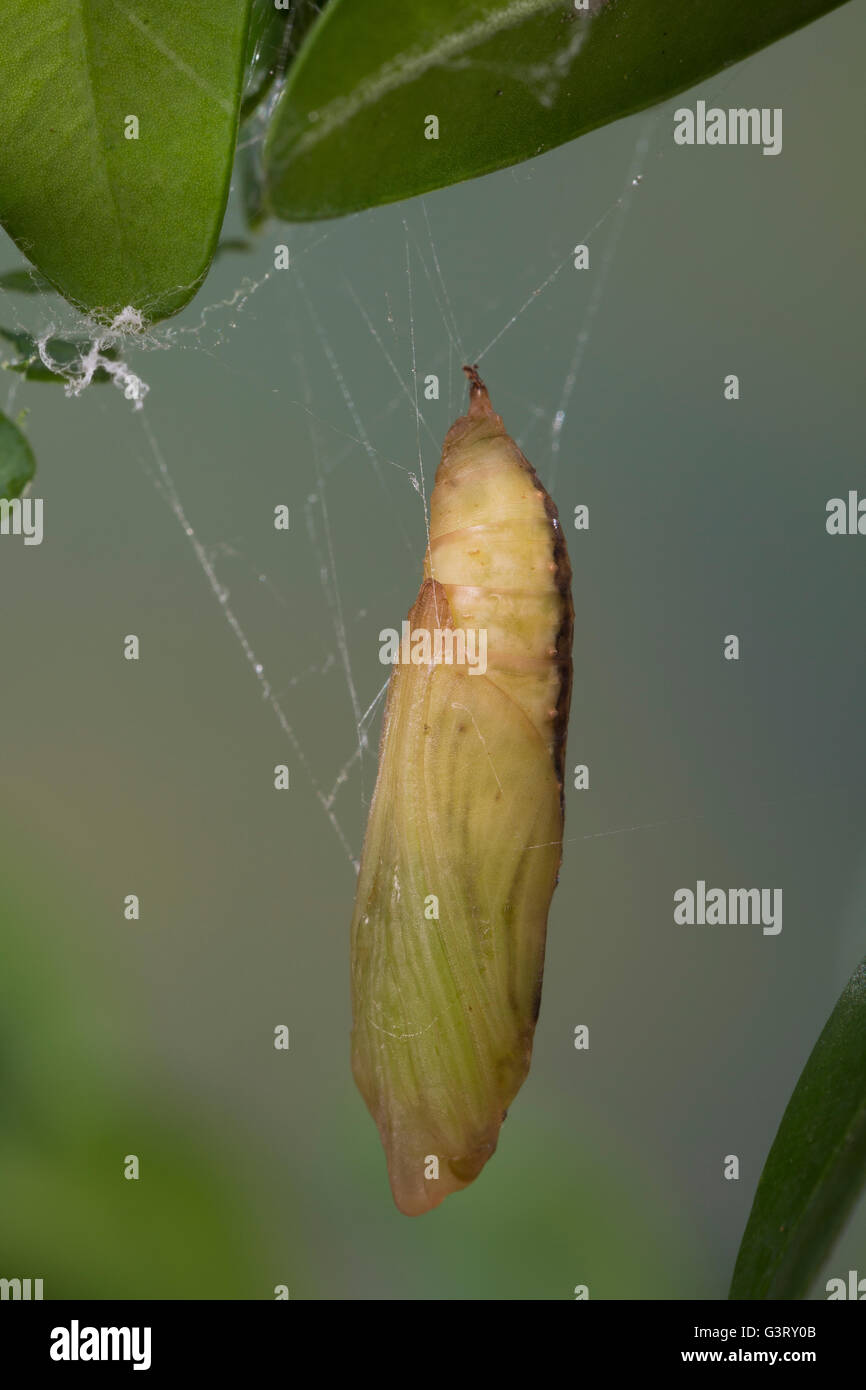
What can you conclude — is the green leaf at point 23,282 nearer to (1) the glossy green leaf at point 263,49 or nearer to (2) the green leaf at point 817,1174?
(1) the glossy green leaf at point 263,49

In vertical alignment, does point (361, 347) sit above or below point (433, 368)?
above

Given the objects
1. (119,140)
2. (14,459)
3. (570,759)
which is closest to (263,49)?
(119,140)

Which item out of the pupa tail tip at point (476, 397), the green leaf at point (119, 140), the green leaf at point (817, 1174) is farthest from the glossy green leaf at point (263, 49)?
the green leaf at point (817, 1174)

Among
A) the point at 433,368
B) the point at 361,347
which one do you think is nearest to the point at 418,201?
the point at 433,368

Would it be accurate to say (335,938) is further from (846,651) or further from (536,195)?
(536,195)

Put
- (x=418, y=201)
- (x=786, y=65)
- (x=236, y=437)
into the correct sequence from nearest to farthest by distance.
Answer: (x=418, y=201) < (x=786, y=65) < (x=236, y=437)

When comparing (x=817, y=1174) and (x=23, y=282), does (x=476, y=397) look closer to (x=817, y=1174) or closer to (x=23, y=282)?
(x=23, y=282)
